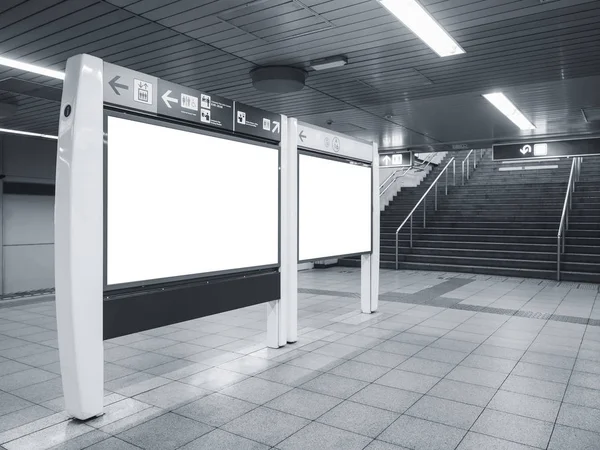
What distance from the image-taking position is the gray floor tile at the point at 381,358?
4.34m

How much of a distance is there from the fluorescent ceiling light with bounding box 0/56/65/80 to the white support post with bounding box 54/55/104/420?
10.5 feet

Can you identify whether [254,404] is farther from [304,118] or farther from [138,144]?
[304,118]

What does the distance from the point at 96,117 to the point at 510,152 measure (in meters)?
8.69

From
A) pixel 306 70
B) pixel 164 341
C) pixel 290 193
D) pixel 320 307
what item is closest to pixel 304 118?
pixel 306 70

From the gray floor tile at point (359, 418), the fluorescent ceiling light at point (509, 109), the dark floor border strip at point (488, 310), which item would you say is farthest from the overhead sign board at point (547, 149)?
the gray floor tile at point (359, 418)

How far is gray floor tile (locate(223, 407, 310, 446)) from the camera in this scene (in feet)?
9.39

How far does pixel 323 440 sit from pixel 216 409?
0.87m

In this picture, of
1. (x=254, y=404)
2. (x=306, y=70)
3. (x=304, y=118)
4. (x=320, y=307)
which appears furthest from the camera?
(x=304, y=118)

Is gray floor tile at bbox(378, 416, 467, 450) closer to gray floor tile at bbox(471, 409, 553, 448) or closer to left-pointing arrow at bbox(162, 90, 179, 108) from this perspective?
gray floor tile at bbox(471, 409, 553, 448)

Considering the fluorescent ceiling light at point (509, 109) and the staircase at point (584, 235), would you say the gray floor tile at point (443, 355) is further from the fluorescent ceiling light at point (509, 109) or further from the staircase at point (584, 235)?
the staircase at point (584, 235)

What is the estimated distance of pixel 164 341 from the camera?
17.0ft

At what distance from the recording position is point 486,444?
2750 millimetres

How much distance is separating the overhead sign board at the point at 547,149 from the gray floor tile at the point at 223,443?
28.0ft

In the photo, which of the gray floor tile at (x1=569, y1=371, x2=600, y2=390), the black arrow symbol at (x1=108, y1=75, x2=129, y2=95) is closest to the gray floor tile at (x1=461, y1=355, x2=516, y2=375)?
the gray floor tile at (x1=569, y1=371, x2=600, y2=390)
